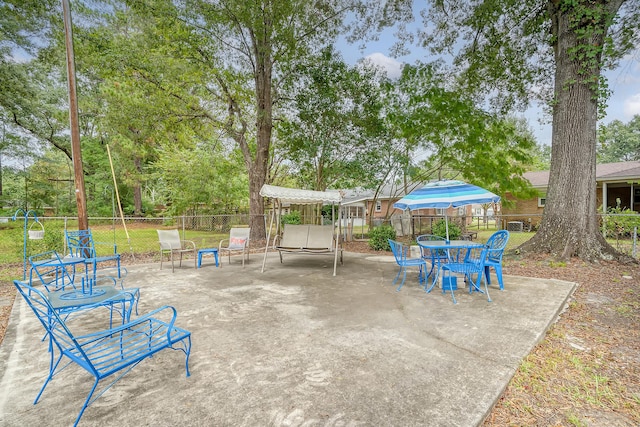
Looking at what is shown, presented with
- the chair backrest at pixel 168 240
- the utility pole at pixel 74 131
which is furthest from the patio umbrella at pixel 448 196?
the utility pole at pixel 74 131

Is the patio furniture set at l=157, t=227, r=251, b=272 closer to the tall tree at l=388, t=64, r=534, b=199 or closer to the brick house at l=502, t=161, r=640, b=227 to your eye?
the tall tree at l=388, t=64, r=534, b=199

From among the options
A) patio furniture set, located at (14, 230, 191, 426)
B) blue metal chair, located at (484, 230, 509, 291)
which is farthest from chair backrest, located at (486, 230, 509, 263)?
patio furniture set, located at (14, 230, 191, 426)

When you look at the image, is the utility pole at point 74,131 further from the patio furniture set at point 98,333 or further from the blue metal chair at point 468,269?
the blue metal chair at point 468,269

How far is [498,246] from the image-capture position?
5.01 metres

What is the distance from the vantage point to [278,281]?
5.72m

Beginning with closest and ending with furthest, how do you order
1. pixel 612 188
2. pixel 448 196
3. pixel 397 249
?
pixel 448 196, pixel 397 249, pixel 612 188

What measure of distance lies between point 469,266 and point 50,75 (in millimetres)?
23567

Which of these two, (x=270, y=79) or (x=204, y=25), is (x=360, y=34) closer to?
(x=270, y=79)

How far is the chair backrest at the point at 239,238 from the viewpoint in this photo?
7306 mm

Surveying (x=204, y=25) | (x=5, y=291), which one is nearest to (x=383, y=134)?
(x=204, y=25)

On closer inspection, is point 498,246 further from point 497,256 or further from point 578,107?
point 578,107

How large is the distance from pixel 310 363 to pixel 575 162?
25.5 ft

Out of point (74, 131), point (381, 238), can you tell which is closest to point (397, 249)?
point (381, 238)

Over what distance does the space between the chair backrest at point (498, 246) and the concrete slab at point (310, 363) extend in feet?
1.94
